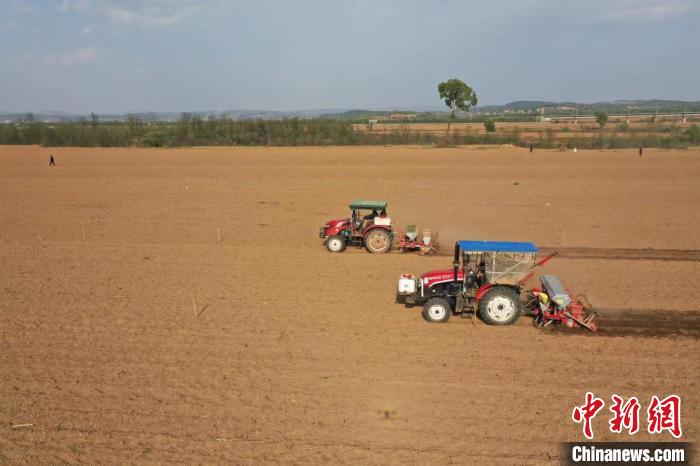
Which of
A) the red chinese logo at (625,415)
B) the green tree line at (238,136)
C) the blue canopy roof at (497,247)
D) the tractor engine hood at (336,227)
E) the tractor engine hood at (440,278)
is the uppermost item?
the green tree line at (238,136)

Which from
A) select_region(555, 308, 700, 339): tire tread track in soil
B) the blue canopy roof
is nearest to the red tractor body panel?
the blue canopy roof

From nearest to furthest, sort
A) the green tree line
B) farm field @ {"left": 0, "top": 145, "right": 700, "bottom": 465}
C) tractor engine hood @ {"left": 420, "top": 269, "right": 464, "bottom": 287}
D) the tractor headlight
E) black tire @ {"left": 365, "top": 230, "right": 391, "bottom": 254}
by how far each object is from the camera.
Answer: farm field @ {"left": 0, "top": 145, "right": 700, "bottom": 465} < tractor engine hood @ {"left": 420, "top": 269, "right": 464, "bottom": 287} < the tractor headlight < black tire @ {"left": 365, "top": 230, "right": 391, "bottom": 254} < the green tree line

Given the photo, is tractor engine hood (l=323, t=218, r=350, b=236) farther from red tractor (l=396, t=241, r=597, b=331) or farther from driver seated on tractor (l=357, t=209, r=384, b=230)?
red tractor (l=396, t=241, r=597, b=331)

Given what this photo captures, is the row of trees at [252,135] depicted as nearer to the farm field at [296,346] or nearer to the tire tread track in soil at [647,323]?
the farm field at [296,346]

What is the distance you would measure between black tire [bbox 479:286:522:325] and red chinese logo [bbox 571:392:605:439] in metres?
2.46

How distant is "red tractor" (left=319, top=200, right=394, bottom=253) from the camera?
598 inches

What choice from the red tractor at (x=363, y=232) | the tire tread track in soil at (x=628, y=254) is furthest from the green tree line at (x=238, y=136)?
the red tractor at (x=363, y=232)

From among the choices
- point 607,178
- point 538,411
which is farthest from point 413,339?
point 607,178

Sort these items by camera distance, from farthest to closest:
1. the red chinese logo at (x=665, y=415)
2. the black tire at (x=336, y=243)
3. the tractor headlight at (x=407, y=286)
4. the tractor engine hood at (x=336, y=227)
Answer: the tractor engine hood at (x=336, y=227)
the black tire at (x=336, y=243)
the tractor headlight at (x=407, y=286)
the red chinese logo at (x=665, y=415)

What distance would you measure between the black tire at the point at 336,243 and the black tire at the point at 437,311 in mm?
5627

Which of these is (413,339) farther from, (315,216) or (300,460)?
(315,216)

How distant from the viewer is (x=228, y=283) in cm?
1268

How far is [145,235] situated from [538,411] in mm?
14162

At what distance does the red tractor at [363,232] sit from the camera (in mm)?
15188
